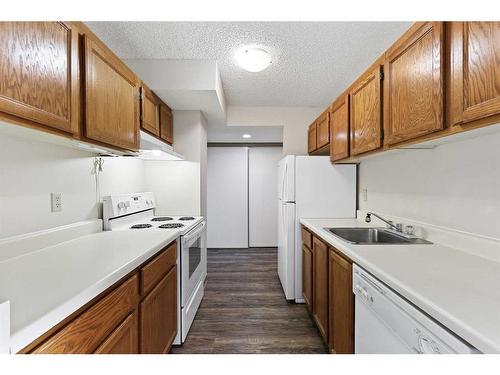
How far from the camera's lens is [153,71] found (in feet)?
6.73

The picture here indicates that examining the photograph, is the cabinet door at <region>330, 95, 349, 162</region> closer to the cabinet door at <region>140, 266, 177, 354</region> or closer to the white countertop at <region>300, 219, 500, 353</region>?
the white countertop at <region>300, 219, 500, 353</region>

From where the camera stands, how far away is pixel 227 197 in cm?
466

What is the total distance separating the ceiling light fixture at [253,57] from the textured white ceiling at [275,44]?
0.05m

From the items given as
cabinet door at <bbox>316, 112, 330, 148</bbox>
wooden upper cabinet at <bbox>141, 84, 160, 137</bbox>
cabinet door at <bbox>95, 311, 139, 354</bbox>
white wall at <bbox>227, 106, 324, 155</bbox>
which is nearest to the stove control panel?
wooden upper cabinet at <bbox>141, 84, 160, 137</bbox>

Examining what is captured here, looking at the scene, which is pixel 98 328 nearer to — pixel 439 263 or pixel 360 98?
pixel 439 263

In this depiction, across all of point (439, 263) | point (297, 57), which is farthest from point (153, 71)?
point (439, 263)

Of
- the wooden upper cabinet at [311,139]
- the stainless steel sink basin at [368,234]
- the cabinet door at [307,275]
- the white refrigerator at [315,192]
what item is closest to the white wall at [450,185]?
the stainless steel sink basin at [368,234]

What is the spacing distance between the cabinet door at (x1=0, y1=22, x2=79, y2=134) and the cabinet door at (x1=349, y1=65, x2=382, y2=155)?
5.59 ft

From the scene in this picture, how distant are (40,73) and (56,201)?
80cm

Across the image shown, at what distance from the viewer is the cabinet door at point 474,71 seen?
2.55 feet

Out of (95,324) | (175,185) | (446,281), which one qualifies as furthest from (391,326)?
(175,185)

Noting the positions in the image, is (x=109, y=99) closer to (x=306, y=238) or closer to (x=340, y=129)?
(x=340, y=129)

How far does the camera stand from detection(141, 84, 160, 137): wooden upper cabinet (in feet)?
6.25

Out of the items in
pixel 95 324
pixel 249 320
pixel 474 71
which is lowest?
pixel 249 320
